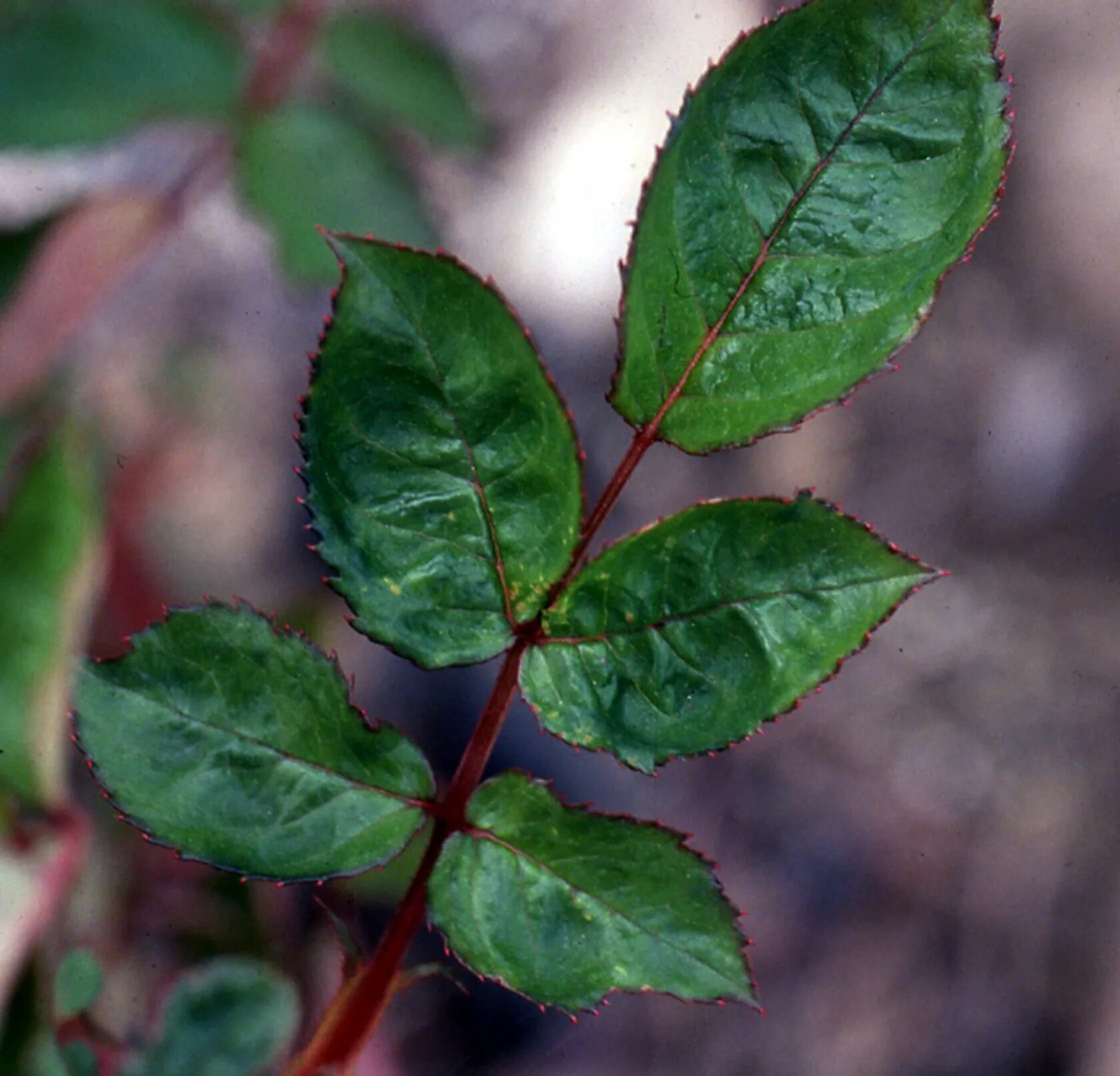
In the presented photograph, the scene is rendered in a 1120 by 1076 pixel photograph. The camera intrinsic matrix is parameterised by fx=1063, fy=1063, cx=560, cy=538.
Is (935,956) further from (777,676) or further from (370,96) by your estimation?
(370,96)

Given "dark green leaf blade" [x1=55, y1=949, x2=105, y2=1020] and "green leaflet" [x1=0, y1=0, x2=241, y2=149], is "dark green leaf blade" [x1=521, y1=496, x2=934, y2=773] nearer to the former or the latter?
"dark green leaf blade" [x1=55, y1=949, x2=105, y2=1020]

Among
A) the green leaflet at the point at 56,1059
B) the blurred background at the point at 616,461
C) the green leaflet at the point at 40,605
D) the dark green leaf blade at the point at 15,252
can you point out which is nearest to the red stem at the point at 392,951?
the green leaflet at the point at 56,1059

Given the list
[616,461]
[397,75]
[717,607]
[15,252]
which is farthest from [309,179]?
[717,607]

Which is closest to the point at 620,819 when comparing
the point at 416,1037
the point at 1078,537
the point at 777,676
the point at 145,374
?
the point at 777,676

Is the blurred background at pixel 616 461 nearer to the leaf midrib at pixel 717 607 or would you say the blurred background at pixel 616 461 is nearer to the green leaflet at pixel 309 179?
the green leaflet at pixel 309 179

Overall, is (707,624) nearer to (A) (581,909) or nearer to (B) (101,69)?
(A) (581,909)

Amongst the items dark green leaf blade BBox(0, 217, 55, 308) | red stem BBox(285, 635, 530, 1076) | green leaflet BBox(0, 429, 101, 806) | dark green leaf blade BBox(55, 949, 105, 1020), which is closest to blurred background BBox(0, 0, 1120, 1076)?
dark green leaf blade BBox(0, 217, 55, 308)
